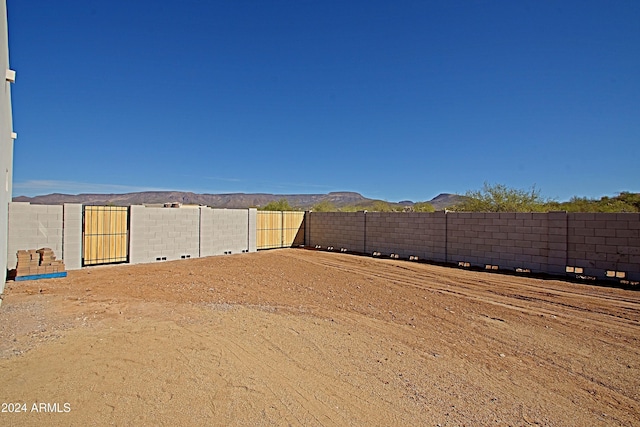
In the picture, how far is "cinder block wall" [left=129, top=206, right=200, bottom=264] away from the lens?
1323cm

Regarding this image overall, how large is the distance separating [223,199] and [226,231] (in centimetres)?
6475

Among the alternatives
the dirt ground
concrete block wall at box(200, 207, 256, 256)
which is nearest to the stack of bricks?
the dirt ground

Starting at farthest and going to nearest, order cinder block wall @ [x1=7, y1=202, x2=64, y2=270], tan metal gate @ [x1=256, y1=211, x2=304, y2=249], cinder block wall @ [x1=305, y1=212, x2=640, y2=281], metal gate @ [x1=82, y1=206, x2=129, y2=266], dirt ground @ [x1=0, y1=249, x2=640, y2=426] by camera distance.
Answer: tan metal gate @ [x1=256, y1=211, x2=304, y2=249] → metal gate @ [x1=82, y1=206, x2=129, y2=266] → cinder block wall @ [x1=7, y1=202, x2=64, y2=270] → cinder block wall @ [x1=305, y1=212, x2=640, y2=281] → dirt ground @ [x1=0, y1=249, x2=640, y2=426]

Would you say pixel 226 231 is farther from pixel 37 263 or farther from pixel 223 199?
pixel 223 199

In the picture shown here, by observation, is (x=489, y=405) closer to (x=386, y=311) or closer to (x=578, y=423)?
(x=578, y=423)

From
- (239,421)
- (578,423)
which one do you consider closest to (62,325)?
(239,421)

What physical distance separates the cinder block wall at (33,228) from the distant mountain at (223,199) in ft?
169

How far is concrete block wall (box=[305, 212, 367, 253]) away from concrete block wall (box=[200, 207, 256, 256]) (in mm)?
3605

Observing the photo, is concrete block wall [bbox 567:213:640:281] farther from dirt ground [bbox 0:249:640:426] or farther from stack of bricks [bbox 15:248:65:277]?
stack of bricks [bbox 15:248:65:277]

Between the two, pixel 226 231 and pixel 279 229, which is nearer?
pixel 226 231

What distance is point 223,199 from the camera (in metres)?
79.1

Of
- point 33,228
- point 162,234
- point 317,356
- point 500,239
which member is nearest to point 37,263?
point 33,228

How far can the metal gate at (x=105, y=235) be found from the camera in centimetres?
1200

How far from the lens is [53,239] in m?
11.2
